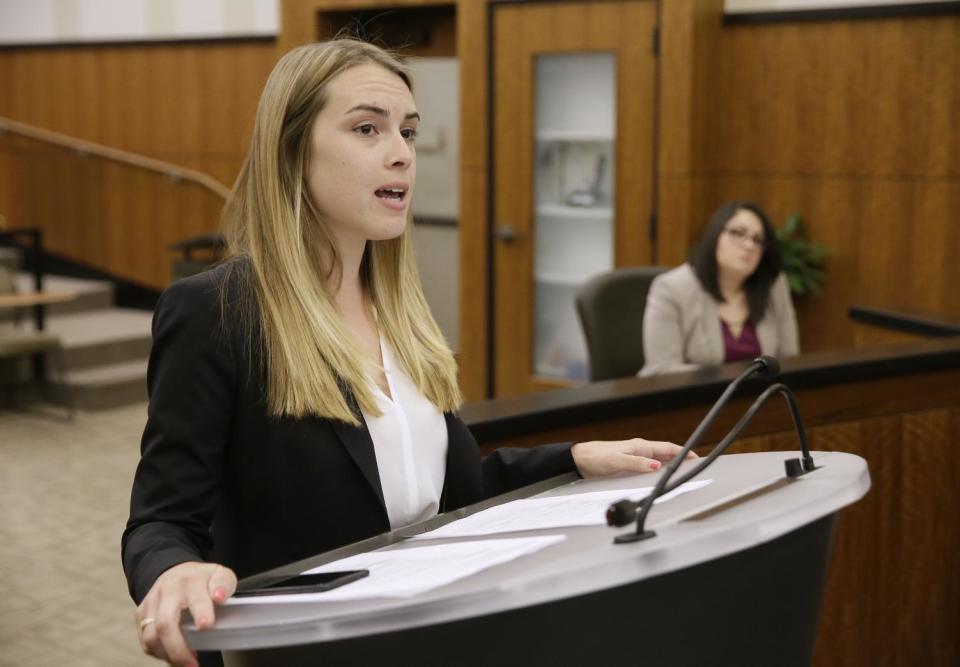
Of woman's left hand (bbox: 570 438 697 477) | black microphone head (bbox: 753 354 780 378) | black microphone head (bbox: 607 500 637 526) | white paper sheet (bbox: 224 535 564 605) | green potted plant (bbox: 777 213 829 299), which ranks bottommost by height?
green potted plant (bbox: 777 213 829 299)

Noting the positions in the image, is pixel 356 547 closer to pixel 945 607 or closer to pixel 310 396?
pixel 310 396

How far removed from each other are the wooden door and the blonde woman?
4.88 meters

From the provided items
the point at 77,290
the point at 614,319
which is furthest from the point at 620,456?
the point at 77,290

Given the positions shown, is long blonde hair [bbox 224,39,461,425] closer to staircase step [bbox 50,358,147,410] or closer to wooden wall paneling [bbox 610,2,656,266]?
wooden wall paneling [bbox 610,2,656,266]

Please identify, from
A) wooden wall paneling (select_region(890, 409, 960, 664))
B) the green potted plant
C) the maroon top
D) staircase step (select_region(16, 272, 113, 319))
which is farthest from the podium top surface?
staircase step (select_region(16, 272, 113, 319))

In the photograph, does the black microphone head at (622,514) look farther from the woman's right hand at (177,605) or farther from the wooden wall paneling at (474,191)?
the wooden wall paneling at (474,191)

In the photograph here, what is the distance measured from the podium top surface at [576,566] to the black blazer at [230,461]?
0.62ft

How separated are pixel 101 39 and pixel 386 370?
8470mm

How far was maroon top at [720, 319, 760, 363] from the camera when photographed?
3.98 meters

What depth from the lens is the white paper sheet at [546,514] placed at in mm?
1152

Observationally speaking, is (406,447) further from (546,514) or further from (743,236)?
(743,236)

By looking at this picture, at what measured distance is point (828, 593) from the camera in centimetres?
309

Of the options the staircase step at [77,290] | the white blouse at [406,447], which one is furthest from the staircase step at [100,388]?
the white blouse at [406,447]

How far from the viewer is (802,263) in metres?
5.69
